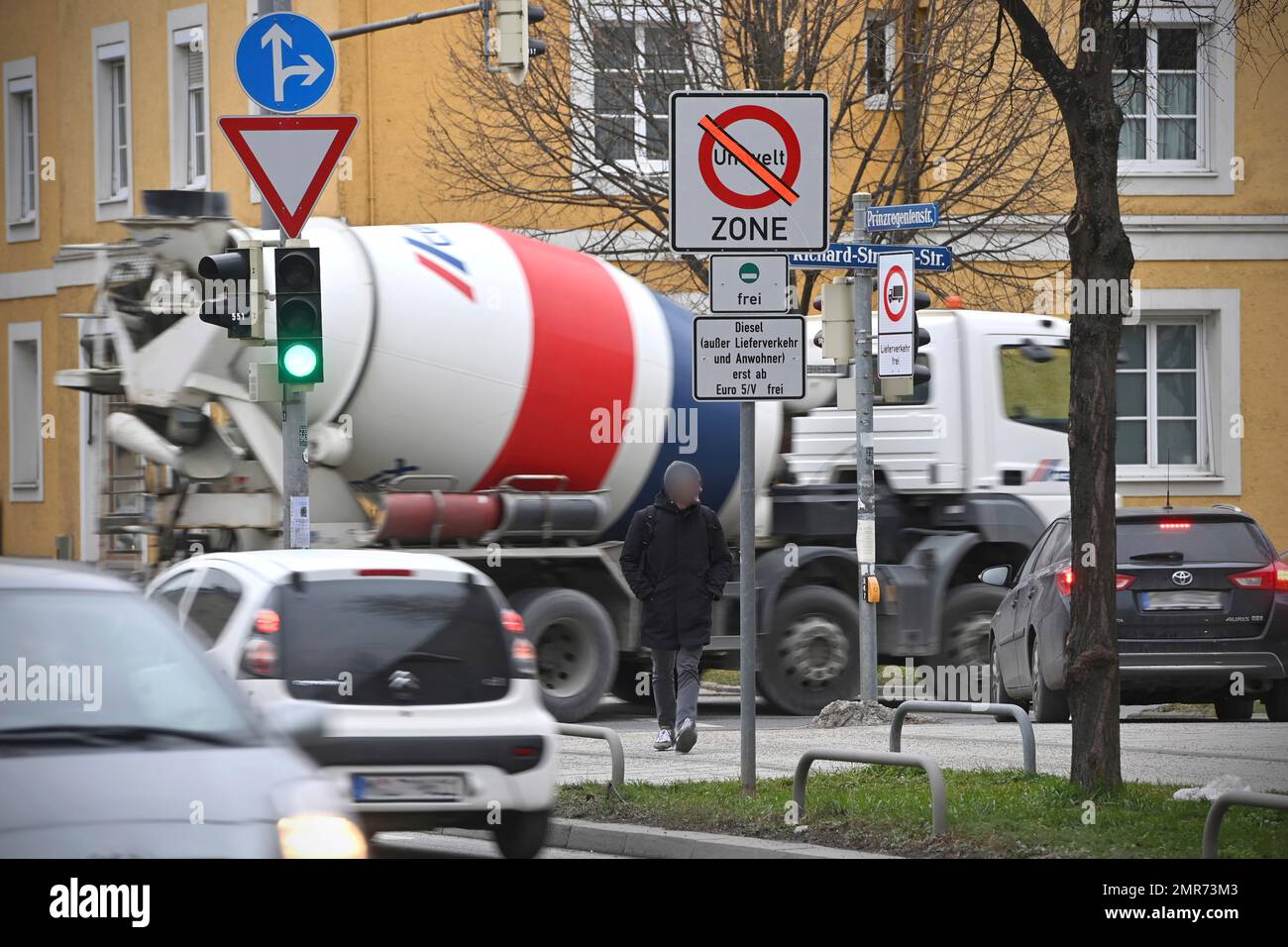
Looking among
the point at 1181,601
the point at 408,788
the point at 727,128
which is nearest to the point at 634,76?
the point at 1181,601

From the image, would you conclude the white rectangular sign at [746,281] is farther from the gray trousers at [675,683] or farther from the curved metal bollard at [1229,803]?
the gray trousers at [675,683]

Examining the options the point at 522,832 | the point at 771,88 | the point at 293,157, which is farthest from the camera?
the point at 771,88

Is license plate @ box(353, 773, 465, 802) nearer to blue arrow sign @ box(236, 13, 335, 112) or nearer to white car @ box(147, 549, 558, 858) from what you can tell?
white car @ box(147, 549, 558, 858)

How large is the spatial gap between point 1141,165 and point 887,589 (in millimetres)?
12878

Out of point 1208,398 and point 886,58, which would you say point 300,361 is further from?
point 1208,398

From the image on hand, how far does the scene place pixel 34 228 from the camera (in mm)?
33375

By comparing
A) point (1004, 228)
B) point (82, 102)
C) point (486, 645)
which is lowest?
point (486, 645)

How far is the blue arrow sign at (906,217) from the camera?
51.0 ft

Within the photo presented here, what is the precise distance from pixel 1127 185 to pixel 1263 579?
15.0 m

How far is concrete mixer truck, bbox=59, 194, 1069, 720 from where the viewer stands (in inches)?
619

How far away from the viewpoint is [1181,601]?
49.0 ft

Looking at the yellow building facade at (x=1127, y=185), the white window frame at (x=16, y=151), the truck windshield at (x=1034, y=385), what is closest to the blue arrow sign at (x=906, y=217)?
the truck windshield at (x=1034, y=385)

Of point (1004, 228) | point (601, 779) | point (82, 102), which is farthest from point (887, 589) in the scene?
point (82, 102)
